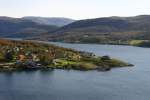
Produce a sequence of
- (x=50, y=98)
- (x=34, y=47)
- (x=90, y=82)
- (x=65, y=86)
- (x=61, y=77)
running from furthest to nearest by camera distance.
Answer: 1. (x=34, y=47)
2. (x=61, y=77)
3. (x=90, y=82)
4. (x=65, y=86)
5. (x=50, y=98)

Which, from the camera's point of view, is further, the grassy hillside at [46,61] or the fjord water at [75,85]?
the grassy hillside at [46,61]

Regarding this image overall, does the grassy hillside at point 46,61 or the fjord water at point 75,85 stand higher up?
the grassy hillside at point 46,61

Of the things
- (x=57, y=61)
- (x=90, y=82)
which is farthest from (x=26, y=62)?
(x=90, y=82)

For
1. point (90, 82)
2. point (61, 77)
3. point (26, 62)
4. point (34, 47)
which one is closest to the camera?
point (90, 82)

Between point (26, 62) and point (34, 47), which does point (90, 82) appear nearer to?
point (26, 62)

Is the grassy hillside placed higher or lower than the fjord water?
higher

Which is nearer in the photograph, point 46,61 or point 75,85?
point 75,85

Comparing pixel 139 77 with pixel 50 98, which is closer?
pixel 50 98
